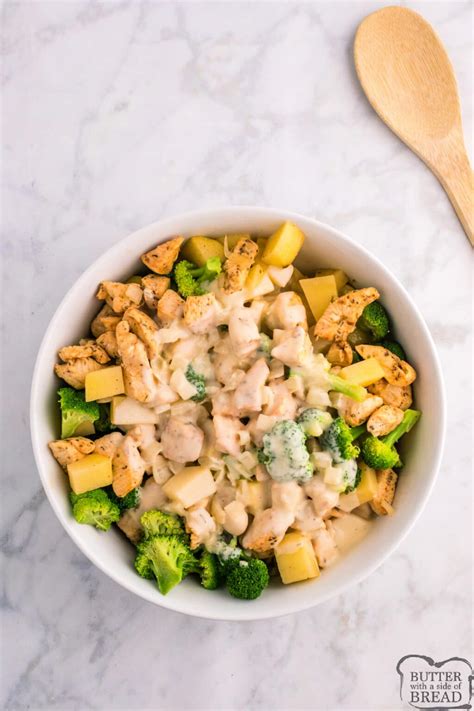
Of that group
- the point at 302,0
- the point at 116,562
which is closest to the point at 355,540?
the point at 116,562

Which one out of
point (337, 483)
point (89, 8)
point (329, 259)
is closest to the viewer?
point (337, 483)

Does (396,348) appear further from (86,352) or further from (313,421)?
(86,352)

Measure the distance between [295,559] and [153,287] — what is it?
108 cm

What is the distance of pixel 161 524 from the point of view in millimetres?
2588

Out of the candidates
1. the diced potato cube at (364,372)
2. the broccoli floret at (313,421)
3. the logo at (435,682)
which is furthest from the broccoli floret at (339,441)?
the logo at (435,682)

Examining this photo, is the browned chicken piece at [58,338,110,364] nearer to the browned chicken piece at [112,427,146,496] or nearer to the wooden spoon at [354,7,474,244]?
the browned chicken piece at [112,427,146,496]

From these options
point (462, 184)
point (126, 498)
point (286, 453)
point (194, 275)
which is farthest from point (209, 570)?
point (462, 184)

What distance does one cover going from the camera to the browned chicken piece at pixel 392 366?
265 centimetres

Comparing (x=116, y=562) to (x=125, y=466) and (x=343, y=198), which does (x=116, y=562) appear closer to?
(x=125, y=466)

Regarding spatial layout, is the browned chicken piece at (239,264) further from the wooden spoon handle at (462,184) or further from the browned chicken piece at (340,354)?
the wooden spoon handle at (462,184)

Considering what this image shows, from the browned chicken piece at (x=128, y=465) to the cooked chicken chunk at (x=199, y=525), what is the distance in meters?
0.22

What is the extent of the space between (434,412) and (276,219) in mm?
876

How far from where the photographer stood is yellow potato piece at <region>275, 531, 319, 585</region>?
8.52 feet

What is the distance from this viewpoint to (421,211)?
10.5 ft
